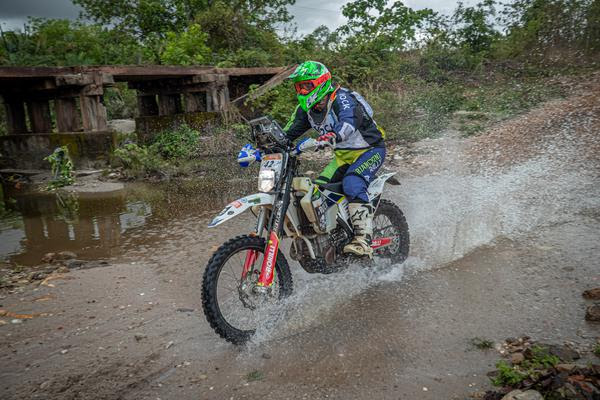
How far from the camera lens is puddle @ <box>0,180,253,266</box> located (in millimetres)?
6520

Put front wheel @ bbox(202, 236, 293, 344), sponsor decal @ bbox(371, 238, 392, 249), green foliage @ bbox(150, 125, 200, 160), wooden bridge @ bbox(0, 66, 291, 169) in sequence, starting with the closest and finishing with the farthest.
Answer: front wheel @ bbox(202, 236, 293, 344) < sponsor decal @ bbox(371, 238, 392, 249) < wooden bridge @ bbox(0, 66, 291, 169) < green foliage @ bbox(150, 125, 200, 160)

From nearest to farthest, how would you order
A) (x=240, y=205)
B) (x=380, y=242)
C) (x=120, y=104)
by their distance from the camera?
(x=240, y=205) → (x=380, y=242) → (x=120, y=104)

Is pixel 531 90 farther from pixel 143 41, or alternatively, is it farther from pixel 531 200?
pixel 143 41

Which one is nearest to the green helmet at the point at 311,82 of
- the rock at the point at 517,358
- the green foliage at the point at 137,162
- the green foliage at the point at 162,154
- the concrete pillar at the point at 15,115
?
the rock at the point at 517,358

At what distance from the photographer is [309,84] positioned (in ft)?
14.6

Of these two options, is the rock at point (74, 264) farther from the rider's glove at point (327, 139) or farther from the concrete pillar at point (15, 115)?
the concrete pillar at point (15, 115)

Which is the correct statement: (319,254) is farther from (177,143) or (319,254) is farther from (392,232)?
(177,143)

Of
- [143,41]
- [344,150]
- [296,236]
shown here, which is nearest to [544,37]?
[344,150]

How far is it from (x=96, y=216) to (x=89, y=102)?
4725 millimetres

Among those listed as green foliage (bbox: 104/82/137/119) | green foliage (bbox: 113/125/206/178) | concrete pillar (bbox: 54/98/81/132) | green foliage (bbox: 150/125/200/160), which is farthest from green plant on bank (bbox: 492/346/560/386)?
green foliage (bbox: 104/82/137/119)

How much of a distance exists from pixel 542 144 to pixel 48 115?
12.6 meters

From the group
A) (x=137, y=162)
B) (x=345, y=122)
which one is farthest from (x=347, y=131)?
(x=137, y=162)

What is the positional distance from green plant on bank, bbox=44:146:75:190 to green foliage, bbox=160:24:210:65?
5370 mm

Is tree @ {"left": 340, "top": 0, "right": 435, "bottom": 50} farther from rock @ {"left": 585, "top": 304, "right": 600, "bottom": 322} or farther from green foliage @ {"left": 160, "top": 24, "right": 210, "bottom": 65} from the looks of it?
rock @ {"left": 585, "top": 304, "right": 600, "bottom": 322}
